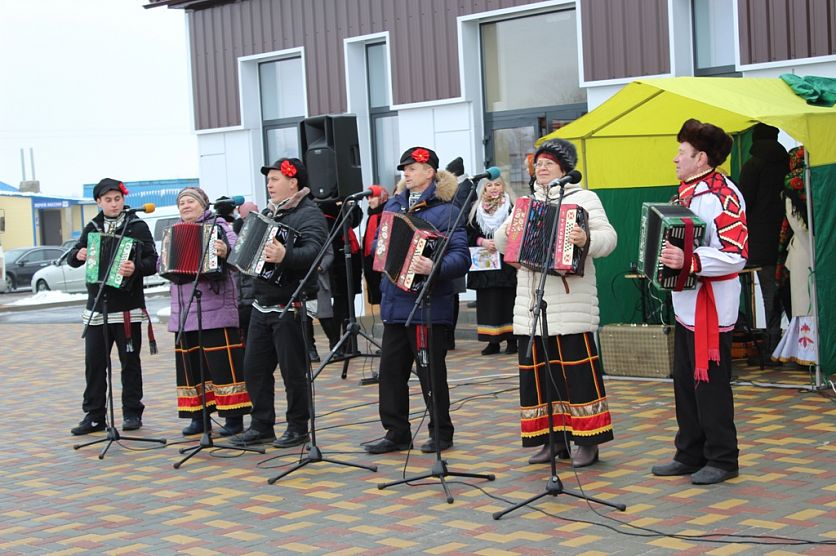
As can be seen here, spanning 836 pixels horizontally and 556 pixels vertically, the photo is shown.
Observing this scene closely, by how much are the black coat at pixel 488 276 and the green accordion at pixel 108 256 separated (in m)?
4.53

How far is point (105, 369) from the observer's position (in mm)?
9547

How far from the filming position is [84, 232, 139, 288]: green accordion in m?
9.09

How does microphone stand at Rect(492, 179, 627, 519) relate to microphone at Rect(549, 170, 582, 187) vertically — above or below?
below

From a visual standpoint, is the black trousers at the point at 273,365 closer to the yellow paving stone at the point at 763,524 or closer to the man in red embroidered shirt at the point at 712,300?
the man in red embroidered shirt at the point at 712,300

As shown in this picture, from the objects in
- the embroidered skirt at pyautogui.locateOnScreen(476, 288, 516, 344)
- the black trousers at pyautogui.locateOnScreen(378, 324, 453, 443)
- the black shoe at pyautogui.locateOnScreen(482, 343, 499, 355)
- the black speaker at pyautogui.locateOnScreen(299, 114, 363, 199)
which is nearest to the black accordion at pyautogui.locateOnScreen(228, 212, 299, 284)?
the black trousers at pyautogui.locateOnScreen(378, 324, 453, 443)

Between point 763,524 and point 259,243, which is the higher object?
point 259,243

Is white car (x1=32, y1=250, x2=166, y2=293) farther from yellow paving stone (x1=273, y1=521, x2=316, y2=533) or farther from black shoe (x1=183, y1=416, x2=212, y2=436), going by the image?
yellow paving stone (x1=273, y1=521, x2=316, y2=533)

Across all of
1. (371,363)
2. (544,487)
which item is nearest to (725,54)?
(371,363)

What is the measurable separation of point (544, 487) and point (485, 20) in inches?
403

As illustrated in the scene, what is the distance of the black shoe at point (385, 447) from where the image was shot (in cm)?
808

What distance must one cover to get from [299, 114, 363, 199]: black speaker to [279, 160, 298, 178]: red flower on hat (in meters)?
4.55

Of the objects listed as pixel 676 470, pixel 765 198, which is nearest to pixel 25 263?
pixel 765 198

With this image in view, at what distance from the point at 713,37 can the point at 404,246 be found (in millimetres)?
7549

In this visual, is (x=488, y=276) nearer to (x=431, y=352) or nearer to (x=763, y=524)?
(x=431, y=352)
